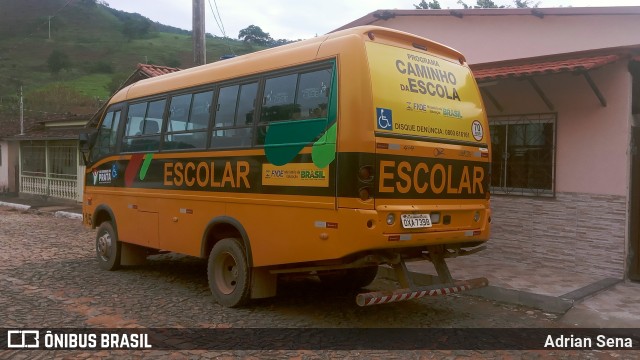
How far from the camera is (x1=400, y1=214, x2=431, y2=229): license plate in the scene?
206 inches

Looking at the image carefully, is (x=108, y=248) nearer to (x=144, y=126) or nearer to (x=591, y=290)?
(x=144, y=126)

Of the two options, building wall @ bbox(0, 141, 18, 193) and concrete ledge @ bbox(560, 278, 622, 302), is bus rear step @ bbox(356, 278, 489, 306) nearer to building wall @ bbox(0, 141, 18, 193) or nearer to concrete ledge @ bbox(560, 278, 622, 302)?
concrete ledge @ bbox(560, 278, 622, 302)

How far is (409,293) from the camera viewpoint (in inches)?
210

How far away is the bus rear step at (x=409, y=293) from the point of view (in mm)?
5148

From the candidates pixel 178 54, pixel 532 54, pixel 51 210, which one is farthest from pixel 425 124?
pixel 178 54

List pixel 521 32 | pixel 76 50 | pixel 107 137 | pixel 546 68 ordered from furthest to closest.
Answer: pixel 76 50, pixel 521 32, pixel 107 137, pixel 546 68

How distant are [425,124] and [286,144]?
4.63 ft

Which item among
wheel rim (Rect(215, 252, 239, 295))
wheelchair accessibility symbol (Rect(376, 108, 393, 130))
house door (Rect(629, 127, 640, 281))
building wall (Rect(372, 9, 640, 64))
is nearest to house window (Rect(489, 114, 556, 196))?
house door (Rect(629, 127, 640, 281))

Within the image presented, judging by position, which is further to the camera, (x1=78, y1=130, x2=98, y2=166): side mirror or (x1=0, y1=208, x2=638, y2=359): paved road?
(x1=78, y1=130, x2=98, y2=166): side mirror

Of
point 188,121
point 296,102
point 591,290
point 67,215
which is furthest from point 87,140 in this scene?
point 67,215

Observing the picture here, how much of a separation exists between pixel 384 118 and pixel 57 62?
81.8 m

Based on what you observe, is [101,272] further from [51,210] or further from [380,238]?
[51,210]

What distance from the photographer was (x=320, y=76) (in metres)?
5.50

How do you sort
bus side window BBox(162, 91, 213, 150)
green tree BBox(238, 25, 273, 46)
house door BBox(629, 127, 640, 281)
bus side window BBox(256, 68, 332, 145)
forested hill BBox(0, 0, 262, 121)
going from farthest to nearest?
green tree BBox(238, 25, 273, 46), forested hill BBox(0, 0, 262, 121), house door BBox(629, 127, 640, 281), bus side window BBox(162, 91, 213, 150), bus side window BBox(256, 68, 332, 145)
